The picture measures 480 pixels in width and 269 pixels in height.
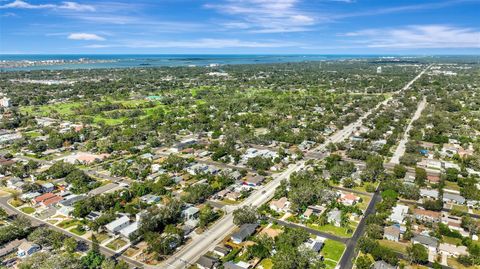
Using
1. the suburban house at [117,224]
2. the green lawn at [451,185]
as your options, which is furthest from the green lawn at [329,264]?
the green lawn at [451,185]

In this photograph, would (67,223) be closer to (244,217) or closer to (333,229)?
(244,217)

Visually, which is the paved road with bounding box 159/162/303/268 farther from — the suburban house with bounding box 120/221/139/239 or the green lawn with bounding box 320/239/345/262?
the green lawn with bounding box 320/239/345/262

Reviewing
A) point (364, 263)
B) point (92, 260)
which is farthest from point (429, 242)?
point (92, 260)

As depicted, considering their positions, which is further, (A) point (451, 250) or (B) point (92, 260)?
(A) point (451, 250)

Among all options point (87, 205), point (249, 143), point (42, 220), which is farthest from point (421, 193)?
point (42, 220)

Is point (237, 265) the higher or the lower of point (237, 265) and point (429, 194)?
the lower

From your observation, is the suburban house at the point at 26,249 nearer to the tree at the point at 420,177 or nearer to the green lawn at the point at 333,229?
the green lawn at the point at 333,229

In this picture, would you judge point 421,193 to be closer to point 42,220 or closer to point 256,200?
point 256,200

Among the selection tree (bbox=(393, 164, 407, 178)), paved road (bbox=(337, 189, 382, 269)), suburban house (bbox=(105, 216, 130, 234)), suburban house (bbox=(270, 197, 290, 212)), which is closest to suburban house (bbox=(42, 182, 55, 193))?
suburban house (bbox=(105, 216, 130, 234))
